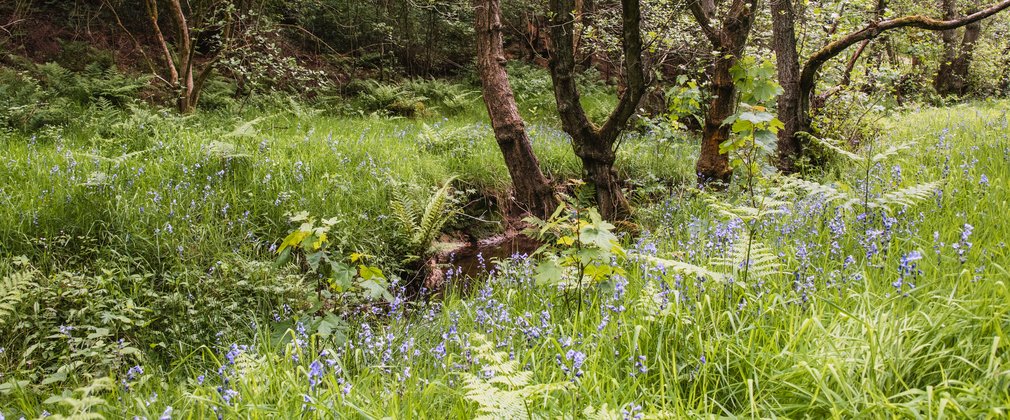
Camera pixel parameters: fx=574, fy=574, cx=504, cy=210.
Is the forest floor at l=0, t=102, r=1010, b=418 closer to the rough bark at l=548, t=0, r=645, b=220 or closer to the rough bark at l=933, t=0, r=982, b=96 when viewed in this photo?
the rough bark at l=548, t=0, r=645, b=220

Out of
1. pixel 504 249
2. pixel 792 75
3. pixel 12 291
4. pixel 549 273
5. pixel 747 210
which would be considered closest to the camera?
pixel 549 273

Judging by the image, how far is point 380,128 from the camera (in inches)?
370

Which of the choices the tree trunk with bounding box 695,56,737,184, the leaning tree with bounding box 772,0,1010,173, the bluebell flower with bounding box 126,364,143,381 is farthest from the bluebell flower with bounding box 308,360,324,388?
the leaning tree with bounding box 772,0,1010,173

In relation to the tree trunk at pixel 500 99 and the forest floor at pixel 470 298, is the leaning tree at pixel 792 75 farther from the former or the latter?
the tree trunk at pixel 500 99

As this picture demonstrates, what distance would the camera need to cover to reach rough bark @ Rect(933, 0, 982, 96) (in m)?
16.1

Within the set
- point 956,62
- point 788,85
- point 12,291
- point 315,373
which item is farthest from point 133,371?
point 956,62

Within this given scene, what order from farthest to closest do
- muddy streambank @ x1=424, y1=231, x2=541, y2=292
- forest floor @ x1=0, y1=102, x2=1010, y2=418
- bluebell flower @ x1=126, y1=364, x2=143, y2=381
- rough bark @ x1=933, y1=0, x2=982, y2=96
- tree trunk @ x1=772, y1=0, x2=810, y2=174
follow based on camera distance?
1. rough bark @ x1=933, y1=0, x2=982, y2=96
2. tree trunk @ x1=772, y1=0, x2=810, y2=174
3. muddy streambank @ x1=424, y1=231, x2=541, y2=292
4. bluebell flower @ x1=126, y1=364, x2=143, y2=381
5. forest floor @ x1=0, y1=102, x2=1010, y2=418

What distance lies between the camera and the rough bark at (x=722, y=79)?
5.94 meters

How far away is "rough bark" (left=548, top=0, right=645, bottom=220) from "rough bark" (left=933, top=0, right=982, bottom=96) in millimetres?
14871

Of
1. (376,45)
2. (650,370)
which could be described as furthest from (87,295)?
(376,45)

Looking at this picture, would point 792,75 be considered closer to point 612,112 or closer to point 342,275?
point 612,112

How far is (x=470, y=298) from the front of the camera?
14.8 feet

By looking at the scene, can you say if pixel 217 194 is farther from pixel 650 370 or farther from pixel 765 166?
pixel 765 166

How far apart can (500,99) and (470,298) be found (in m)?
2.42
